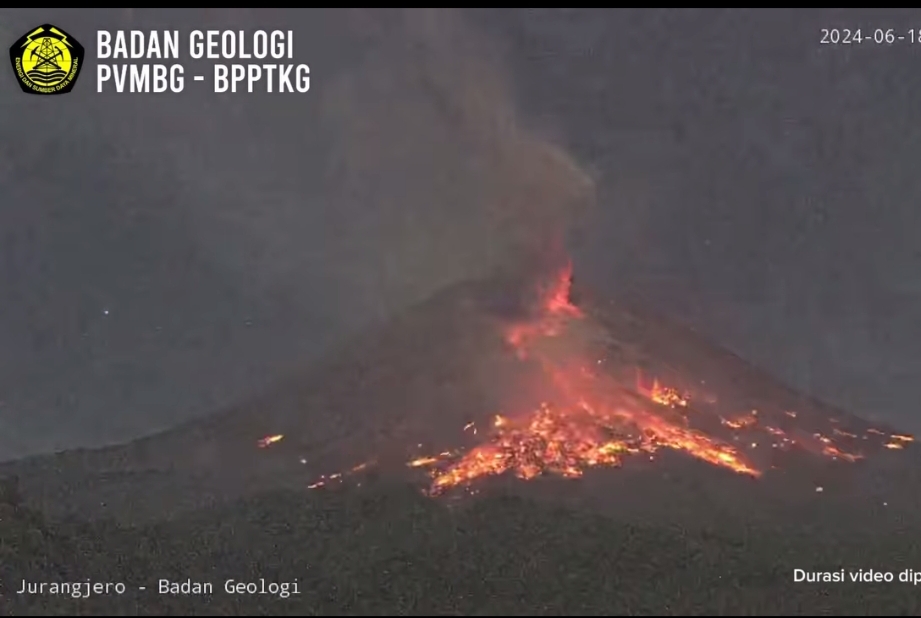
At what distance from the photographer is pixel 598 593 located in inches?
1230

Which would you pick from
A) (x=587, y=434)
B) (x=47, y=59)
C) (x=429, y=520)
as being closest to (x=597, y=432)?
(x=587, y=434)

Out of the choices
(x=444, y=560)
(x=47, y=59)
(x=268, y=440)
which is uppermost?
(x=47, y=59)

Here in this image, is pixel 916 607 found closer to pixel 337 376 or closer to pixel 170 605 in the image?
pixel 170 605

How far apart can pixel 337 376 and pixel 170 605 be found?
176 feet

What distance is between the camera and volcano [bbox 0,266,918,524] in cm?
5294

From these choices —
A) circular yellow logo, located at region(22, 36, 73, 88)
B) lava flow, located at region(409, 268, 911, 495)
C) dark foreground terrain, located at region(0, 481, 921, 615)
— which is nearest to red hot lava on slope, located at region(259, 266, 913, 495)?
lava flow, located at region(409, 268, 911, 495)

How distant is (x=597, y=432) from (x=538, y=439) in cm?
455

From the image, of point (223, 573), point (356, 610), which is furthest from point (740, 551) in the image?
point (223, 573)

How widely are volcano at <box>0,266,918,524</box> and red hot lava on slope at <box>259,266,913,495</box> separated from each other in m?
0.18

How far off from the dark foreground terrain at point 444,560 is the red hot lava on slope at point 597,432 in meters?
8.65

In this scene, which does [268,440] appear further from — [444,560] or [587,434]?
[444,560]

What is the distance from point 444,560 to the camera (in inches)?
1417

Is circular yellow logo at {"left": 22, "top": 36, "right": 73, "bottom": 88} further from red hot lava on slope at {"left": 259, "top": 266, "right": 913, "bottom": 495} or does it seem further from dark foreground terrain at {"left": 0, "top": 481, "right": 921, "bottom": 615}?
red hot lava on slope at {"left": 259, "top": 266, "right": 913, "bottom": 495}

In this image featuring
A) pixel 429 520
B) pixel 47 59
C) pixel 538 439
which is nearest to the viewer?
pixel 47 59
